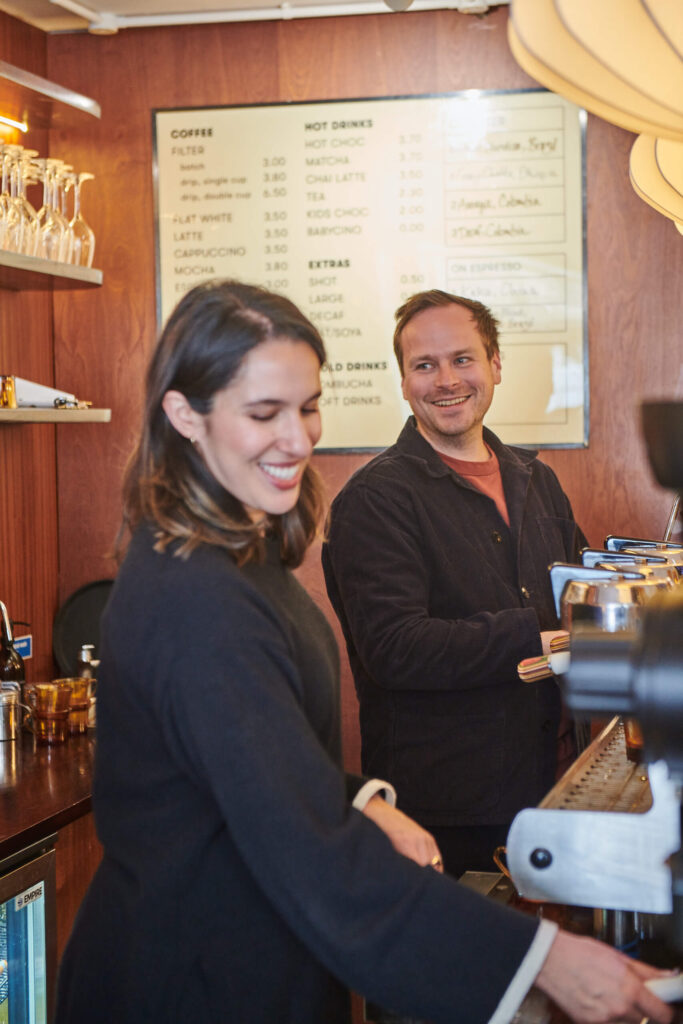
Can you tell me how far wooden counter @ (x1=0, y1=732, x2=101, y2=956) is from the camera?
6.73 ft

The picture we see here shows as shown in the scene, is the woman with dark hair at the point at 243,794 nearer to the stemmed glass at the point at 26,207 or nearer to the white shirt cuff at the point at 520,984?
the white shirt cuff at the point at 520,984

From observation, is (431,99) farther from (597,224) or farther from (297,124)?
(597,224)

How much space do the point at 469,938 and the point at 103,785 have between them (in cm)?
42

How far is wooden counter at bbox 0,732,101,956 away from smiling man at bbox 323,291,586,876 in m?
0.61

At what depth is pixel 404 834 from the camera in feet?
4.17

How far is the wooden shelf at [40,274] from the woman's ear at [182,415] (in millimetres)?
1616

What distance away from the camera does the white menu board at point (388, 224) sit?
10.5 ft

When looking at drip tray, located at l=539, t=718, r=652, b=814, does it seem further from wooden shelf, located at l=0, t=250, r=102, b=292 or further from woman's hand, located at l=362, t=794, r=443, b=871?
wooden shelf, located at l=0, t=250, r=102, b=292

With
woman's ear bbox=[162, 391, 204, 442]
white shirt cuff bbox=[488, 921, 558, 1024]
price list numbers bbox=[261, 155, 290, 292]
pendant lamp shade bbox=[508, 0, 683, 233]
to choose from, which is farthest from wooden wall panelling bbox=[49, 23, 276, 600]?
white shirt cuff bbox=[488, 921, 558, 1024]

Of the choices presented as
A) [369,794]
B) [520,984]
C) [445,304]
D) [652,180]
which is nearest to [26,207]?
[445,304]

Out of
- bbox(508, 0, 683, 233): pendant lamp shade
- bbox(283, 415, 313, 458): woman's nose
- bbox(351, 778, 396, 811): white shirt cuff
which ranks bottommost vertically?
bbox(351, 778, 396, 811): white shirt cuff

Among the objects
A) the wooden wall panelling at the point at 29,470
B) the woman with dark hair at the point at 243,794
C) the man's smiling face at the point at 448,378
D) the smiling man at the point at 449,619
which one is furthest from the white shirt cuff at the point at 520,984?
the wooden wall panelling at the point at 29,470

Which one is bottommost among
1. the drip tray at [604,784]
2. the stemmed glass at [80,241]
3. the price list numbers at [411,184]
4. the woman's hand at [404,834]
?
the woman's hand at [404,834]

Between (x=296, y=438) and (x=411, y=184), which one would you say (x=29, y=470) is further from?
(x=296, y=438)
